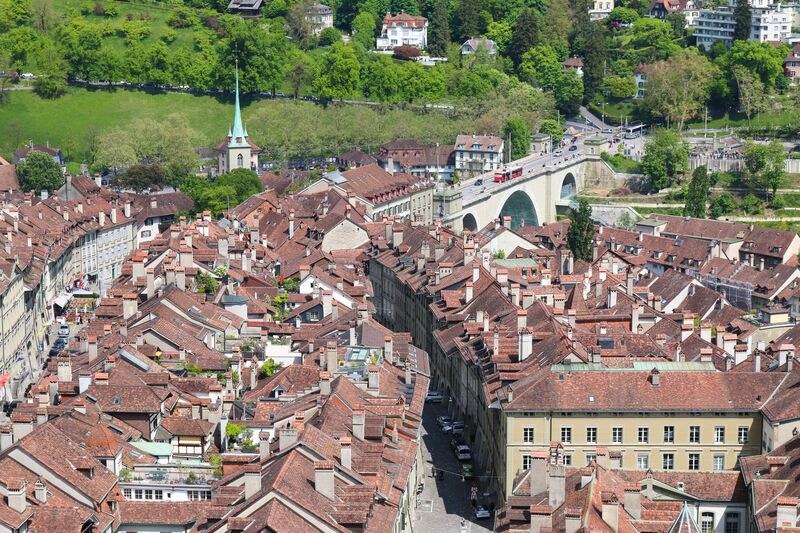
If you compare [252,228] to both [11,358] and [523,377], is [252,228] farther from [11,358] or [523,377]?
[523,377]

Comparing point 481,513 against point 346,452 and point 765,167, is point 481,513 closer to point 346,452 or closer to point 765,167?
point 346,452

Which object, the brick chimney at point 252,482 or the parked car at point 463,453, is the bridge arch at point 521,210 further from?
the brick chimney at point 252,482

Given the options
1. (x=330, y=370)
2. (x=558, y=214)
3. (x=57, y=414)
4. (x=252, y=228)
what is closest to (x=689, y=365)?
(x=330, y=370)

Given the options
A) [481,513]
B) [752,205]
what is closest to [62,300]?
[481,513]

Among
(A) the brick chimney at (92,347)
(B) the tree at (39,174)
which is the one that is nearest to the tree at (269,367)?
(A) the brick chimney at (92,347)

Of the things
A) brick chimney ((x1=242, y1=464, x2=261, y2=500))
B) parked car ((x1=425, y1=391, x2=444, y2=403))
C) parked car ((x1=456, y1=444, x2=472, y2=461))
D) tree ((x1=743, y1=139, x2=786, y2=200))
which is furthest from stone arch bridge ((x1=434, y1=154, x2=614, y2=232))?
brick chimney ((x1=242, y1=464, x2=261, y2=500))
